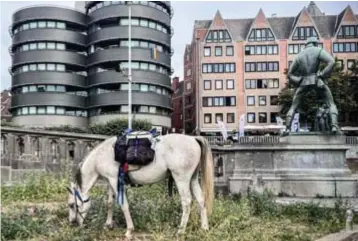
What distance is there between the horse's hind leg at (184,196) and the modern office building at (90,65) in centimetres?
6174

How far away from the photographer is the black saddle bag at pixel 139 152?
8305 mm

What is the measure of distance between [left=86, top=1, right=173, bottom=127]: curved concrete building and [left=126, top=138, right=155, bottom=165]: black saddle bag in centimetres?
6111

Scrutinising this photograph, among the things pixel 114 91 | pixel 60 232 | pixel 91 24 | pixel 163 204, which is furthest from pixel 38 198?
pixel 91 24

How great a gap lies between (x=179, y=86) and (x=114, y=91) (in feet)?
104

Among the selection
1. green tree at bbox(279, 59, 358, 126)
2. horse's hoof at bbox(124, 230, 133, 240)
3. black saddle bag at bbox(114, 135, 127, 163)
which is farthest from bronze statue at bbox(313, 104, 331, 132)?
green tree at bbox(279, 59, 358, 126)

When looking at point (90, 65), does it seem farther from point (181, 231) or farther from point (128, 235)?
point (181, 231)

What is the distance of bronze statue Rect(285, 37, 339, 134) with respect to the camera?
16469 mm

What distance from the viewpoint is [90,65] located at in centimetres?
7438

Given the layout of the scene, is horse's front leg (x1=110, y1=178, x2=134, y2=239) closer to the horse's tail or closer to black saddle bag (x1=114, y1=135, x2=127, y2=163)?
black saddle bag (x1=114, y1=135, x2=127, y2=163)

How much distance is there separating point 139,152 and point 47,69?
221ft

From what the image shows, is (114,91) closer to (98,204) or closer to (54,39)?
(54,39)

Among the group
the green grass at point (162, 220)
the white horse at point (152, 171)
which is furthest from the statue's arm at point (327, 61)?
the white horse at point (152, 171)

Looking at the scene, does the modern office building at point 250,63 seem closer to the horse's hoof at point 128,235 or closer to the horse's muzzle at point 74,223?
the horse's muzzle at point 74,223

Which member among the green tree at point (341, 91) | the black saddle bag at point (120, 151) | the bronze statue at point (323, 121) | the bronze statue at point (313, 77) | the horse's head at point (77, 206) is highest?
the green tree at point (341, 91)
